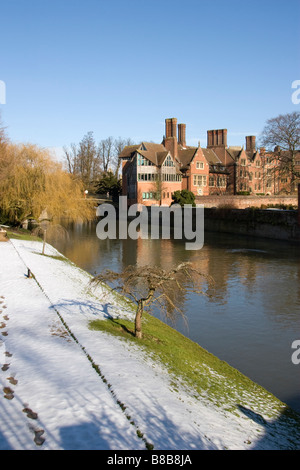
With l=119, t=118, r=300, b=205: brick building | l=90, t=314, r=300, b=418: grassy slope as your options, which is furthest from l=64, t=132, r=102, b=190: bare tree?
l=90, t=314, r=300, b=418: grassy slope

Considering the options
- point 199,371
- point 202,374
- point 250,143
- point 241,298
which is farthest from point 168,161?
point 202,374

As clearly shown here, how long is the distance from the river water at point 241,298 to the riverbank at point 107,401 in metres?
1.51

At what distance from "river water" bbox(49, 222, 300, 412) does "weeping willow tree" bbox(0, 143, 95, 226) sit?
342cm

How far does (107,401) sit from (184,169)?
64.7 m

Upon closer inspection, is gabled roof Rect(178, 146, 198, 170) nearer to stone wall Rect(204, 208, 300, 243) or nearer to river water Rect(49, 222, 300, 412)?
stone wall Rect(204, 208, 300, 243)

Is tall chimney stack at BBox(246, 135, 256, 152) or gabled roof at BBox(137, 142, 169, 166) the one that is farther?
tall chimney stack at BBox(246, 135, 256, 152)

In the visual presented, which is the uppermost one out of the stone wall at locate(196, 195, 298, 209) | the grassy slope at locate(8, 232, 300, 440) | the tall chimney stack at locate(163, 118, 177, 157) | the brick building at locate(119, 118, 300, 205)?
the tall chimney stack at locate(163, 118, 177, 157)

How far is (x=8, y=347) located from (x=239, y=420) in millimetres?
5346

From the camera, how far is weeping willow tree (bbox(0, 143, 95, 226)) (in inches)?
1351

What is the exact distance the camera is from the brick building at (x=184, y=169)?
2653 inches

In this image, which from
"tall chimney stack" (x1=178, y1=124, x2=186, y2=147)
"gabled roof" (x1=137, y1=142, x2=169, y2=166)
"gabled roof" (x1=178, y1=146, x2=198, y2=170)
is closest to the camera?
"gabled roof" (x1=137, y1=142, x2=169, y2=166)

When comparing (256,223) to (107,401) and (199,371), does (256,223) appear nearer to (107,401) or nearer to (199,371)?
(199,371)

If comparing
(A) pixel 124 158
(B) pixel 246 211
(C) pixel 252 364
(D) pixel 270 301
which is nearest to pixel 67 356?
(C) pixel 252 364
